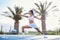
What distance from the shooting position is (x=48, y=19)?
316cm

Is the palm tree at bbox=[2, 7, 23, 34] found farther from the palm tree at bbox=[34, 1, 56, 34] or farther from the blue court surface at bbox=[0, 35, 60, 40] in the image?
the palm tree at bbox=[34, 1, 56, 34]

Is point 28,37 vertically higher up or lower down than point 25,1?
lower down

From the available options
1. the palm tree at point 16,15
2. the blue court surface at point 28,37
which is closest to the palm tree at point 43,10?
the blue court surface at point 28,37

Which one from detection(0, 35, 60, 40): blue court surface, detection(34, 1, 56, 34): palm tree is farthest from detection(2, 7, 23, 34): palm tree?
detection(34, 1, 56, 34): palm tree

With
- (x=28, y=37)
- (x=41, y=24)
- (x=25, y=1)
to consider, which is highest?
(x=25, y=1)

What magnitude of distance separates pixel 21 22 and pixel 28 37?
0.96 ft

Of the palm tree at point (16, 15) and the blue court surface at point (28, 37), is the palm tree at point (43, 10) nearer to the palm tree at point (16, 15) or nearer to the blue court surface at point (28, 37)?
the blue court surface at point (28, 37)

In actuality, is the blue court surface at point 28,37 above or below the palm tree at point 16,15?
below

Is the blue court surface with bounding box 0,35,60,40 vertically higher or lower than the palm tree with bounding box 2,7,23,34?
lower

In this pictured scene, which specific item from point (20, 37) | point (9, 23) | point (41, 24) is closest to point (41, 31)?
point (41, 24)

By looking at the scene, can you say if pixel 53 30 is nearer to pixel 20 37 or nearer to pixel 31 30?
pixel 31 30

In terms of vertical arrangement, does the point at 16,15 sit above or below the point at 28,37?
above

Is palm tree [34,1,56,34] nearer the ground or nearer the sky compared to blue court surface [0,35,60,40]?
nearer the sky

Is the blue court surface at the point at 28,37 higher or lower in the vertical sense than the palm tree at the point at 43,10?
lower
